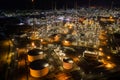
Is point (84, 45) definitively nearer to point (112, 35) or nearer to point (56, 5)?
point (112, 35)

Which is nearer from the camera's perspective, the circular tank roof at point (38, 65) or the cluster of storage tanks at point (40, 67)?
the cluster of storage tanks at point (40, 67)

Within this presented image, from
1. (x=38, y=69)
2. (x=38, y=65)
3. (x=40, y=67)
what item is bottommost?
(x=38, y=69)

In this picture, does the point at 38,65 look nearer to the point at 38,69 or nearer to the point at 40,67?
the point at 40,67

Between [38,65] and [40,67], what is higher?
[38,65]

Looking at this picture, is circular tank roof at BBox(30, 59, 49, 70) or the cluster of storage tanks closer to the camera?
the cluster of storage tanks

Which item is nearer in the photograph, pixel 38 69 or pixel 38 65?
pixel 38 69

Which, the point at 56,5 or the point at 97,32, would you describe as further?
the point at 56,5

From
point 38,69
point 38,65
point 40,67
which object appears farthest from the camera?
point 38,65

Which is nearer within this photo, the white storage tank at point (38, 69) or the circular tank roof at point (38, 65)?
the white storage tank at point (38, 69)

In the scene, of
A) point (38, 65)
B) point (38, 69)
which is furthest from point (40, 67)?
point (38, 65)

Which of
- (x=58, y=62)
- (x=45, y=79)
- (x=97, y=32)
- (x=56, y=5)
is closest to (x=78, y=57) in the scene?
(x=58, y=62)

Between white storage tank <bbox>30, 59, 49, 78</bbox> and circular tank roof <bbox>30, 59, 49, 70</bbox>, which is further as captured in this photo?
circular tank roof <bbox>30, 59, 49, 70</bbox>
